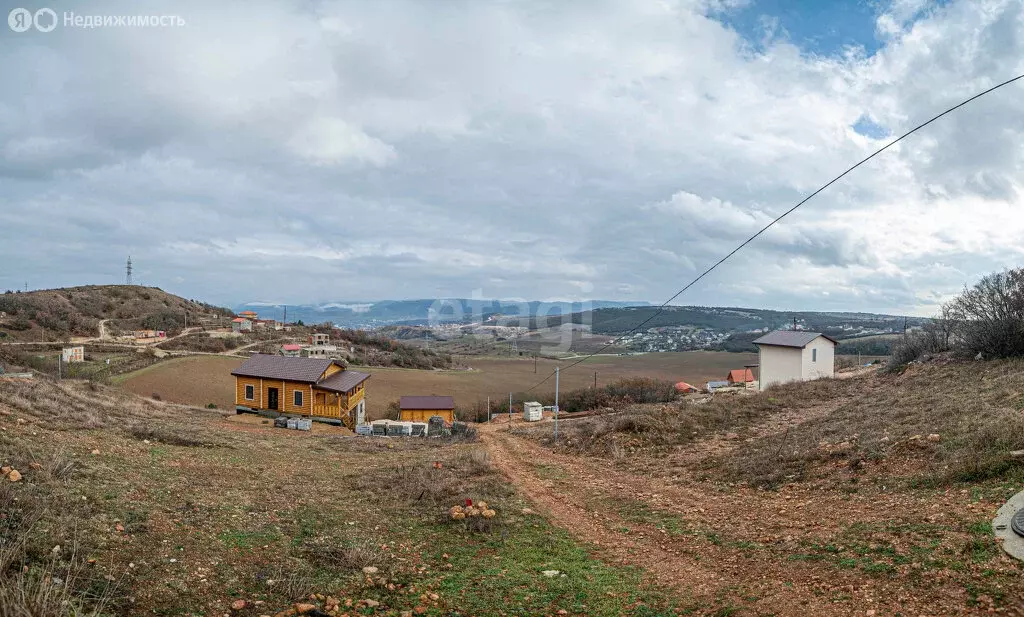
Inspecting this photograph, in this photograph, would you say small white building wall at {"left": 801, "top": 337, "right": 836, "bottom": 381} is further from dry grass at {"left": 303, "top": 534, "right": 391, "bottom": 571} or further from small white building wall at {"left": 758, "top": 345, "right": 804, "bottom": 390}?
dry grass at {"left": 303, "top": 534, "right": 391, "bottom": 571}

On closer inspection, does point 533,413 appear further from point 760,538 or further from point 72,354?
point 72,354

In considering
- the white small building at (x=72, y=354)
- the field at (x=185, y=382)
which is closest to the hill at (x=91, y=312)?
the white small building at (x=72, y=354)

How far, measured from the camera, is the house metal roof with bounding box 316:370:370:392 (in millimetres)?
33125

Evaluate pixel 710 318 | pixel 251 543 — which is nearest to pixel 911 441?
pixel 251 543

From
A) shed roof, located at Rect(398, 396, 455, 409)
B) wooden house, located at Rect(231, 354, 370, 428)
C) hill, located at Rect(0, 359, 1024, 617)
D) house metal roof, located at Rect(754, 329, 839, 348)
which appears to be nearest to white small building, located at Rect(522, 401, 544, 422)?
shed roof, located at Rect(398, 396, 455, 409)

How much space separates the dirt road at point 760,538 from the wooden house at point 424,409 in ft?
82.0

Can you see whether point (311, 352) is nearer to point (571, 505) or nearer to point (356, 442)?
point (356, 442)

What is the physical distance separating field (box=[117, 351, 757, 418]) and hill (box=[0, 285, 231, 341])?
19016 millimetres

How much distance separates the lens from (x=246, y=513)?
892cm

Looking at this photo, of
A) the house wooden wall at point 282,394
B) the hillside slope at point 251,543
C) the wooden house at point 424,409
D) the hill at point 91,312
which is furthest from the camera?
the hill at point 91,312

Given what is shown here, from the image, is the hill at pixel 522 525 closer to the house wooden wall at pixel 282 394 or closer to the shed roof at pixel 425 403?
the house wooden wall at pixel 282 394

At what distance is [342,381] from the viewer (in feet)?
113

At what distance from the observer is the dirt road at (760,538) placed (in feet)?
19.0

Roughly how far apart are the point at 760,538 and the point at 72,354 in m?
57.2
